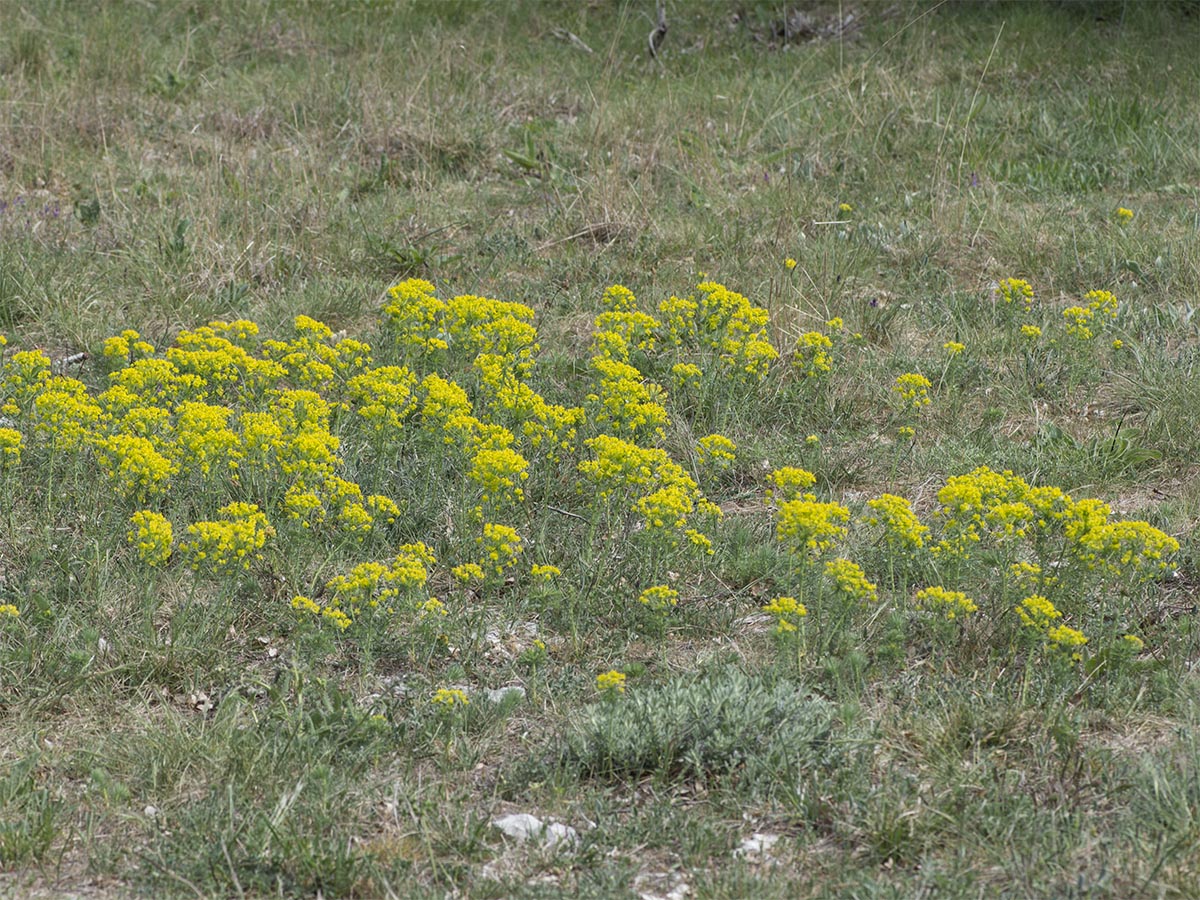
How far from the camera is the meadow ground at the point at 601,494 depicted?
3174 mm

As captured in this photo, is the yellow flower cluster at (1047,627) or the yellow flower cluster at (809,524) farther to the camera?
the yellow flower cluster at (809,524)

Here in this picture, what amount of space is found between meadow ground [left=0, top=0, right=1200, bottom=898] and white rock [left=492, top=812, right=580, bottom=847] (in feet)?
0.07

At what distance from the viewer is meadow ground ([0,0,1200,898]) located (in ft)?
Result: 10.4

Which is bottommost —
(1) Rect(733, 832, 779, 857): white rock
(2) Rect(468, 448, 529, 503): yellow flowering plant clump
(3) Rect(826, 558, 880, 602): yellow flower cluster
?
(1) Rect(733, 832, 779, 857): white rock

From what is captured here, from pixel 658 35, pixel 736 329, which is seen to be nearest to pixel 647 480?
pixel 736 329

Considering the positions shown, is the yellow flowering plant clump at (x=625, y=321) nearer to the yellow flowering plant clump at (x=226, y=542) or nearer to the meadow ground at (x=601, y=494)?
the meadow ground at (x=601, y=494)

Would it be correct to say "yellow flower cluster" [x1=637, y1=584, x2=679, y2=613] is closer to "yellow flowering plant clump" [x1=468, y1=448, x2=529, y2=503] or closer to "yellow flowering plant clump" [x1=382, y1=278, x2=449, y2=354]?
"yellow flowering plant clump" [x1=468, y1=448, x2=529, y2=503]

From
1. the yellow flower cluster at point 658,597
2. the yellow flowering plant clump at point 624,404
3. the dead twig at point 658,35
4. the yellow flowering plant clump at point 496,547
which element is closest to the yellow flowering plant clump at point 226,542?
the yellow flowering plant clump at point 496,547

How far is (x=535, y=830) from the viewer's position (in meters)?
3.17

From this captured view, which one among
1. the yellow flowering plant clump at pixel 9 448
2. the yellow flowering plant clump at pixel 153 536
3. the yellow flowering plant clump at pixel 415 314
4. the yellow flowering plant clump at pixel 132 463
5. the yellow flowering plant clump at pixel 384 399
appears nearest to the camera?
the yellow flowering plant clump at pixel 153 536

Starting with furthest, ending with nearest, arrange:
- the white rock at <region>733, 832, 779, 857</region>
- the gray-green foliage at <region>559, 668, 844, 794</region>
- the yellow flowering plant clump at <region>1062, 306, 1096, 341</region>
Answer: the yellow flowering plant clump at <region>1062, 306, 1096, 341</region>, the gray-green foliage at <region>559, 668, 844, 794</region>, the white rock at <region>733, 832, 779, 857</region>

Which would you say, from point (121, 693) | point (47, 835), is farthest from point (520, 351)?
point (47, 835)

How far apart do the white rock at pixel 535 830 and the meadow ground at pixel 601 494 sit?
22mm

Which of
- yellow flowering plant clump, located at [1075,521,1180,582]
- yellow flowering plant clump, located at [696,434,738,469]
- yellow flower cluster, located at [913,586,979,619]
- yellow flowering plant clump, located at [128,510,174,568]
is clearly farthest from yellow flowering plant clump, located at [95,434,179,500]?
yellow flowering plant clump, located at [1075,521,1180,582]
